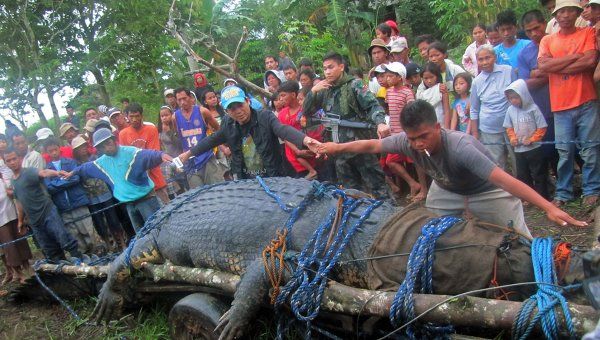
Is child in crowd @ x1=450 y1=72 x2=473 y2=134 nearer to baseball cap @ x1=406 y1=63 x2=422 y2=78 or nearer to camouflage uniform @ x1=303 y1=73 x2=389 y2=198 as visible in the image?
baseball cap @ x1=406 y1=63 x2=422 y2=78

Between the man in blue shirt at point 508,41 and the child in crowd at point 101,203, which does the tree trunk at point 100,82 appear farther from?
the man in blue shirt at point 508,41

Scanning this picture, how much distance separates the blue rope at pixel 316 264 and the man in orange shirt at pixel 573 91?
98.9 inches

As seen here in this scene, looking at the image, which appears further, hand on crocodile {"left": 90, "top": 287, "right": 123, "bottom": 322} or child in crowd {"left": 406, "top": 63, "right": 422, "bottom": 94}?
child in crowd {"left": 406, "top": 63, "right": 422, "bottom": 94}

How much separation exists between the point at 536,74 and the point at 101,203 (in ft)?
17.6

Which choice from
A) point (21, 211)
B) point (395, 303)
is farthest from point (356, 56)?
point (395, 303)

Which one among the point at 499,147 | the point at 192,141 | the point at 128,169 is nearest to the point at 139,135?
the point at 192,141

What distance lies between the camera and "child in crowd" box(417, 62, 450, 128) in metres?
5.69

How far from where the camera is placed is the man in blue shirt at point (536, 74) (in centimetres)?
494

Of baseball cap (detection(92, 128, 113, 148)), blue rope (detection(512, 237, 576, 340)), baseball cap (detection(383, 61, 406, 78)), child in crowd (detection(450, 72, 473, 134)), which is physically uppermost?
baseball cap (detection(92, 128, 113, 148))

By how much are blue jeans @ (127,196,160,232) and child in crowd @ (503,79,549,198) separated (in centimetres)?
406

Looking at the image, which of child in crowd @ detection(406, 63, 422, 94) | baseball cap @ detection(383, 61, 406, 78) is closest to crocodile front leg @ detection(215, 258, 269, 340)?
baseball cap @ detection(383, 61, 406, 78)

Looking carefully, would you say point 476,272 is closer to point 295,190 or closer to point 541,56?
point 295,190

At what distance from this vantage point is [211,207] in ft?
12.6

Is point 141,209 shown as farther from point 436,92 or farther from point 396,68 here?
point 436,92
